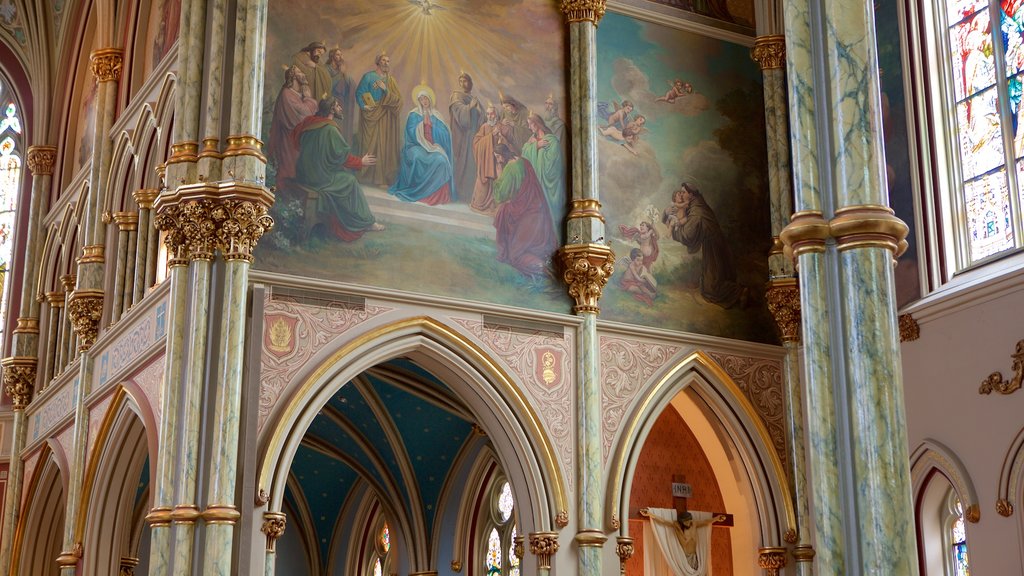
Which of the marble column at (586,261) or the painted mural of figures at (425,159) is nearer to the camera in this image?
the marble column at (586,261)

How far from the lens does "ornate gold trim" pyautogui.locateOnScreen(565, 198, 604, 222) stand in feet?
53.4

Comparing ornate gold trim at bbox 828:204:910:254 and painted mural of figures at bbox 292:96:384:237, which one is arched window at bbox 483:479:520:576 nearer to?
painted mural of figures at bbox 292:96:384:237

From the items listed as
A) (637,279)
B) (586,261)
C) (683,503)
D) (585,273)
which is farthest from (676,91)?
(683,503)

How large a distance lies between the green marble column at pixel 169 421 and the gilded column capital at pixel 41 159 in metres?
9.91

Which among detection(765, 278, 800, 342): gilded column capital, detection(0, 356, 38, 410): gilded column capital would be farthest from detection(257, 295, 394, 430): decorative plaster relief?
detection(0, 356, 38, 410): gilded column capital

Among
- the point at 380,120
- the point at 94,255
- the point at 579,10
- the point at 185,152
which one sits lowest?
the point at 185,152

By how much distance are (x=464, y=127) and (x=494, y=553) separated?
722 centimetres

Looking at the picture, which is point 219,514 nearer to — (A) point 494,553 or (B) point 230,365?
(B) point 230,365

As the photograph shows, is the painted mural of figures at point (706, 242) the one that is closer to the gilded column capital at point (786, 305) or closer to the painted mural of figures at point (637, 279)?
the gilded column capital at point (786, 305)

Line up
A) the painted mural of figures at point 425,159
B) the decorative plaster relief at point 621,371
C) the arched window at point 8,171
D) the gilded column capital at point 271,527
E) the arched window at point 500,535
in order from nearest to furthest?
the gilded column capital at point 271,527 < the painted mural of figures at point 425,159 < the decorative plaster relief at point 621,371 < the arched window at point 500,535 < the arched window at point 8,171

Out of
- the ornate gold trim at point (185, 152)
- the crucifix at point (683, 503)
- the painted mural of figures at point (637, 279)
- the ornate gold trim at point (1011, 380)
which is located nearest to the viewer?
the ornate gold trim at point (1011, 380)

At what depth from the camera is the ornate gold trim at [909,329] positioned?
49.8 ft

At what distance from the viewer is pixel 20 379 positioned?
70.9 feet

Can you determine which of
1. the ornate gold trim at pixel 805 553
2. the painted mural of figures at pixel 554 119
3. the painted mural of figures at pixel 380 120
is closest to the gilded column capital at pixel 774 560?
→ the ornate gold trim at pixel 805 553
